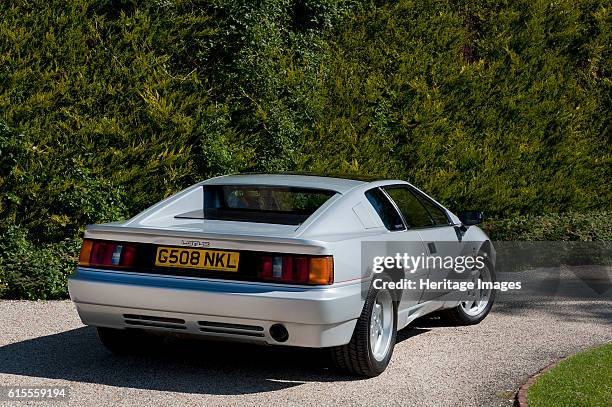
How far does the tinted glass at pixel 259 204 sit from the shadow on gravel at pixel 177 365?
111 centimetres

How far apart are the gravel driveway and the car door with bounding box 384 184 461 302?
25.3 inches

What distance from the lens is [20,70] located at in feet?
35.2

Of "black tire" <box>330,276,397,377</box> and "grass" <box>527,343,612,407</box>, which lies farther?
"black tire" <box>330,276,397,377</box>

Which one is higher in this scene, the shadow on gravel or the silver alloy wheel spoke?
the shadow on gravel

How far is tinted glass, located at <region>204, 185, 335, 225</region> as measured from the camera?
7988 millimetres

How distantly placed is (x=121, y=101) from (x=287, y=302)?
5.48m

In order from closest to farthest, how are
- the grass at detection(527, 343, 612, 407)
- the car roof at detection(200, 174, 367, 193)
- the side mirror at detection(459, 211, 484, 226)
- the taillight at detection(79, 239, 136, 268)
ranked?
the grass at detection(527, 343, 612, 407)
the taillight at detection(79, 239, 136, 268)
the car roof at detection(200, 174, 367, 193)
the side mirror at detection(459, 211, 484, 226)

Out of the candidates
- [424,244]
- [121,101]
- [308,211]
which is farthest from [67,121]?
[424,244]

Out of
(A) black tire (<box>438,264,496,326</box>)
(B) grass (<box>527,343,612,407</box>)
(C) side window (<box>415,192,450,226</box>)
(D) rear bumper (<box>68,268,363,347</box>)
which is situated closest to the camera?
(D) rear bumper (<box>68,268,363,347</box>)

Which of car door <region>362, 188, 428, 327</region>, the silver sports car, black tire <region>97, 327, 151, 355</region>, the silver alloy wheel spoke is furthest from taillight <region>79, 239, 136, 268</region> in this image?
the silver alloy wheel spoke

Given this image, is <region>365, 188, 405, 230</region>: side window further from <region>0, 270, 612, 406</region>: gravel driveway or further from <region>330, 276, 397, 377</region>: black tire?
<region>0, 270, 612, 406</region>: gravel driveway

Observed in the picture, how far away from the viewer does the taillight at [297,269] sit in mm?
6754

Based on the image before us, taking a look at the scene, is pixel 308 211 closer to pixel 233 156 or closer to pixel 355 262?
pixel 355 262

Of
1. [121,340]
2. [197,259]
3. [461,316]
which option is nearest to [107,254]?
[197,259]
